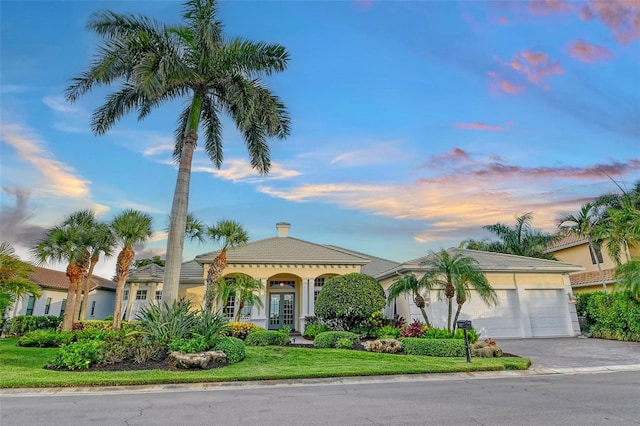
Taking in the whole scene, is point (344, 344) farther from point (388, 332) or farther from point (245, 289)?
point (245, 289)

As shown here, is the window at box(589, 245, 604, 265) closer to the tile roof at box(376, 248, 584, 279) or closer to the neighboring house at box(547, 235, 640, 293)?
the neighboring house at box(547, 235, 640, 293)

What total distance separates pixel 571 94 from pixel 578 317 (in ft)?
38.8

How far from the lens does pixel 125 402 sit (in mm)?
6473

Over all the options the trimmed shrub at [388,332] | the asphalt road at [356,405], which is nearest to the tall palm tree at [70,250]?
the asphalt road at [356,405]

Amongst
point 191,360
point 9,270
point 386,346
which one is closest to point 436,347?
point 386,346

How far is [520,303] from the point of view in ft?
57.0

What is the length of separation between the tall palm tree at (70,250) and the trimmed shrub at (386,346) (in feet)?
48.6

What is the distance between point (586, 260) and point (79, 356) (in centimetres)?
3029

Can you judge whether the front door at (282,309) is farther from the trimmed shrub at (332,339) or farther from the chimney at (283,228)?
the trimmed shrub at (332,339)

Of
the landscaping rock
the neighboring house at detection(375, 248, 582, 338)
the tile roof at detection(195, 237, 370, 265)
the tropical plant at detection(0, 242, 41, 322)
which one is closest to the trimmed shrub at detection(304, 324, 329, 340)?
the neighboring house at detection(375, 248, 582, 338)

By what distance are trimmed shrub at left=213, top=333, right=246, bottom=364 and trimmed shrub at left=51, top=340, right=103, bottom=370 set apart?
10.2 feet

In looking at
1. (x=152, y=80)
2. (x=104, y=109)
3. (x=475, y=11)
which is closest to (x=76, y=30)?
(x=104, y=109)

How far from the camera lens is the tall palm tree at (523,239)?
90.4 feet

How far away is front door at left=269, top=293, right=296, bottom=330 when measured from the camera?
2194 centimetres
